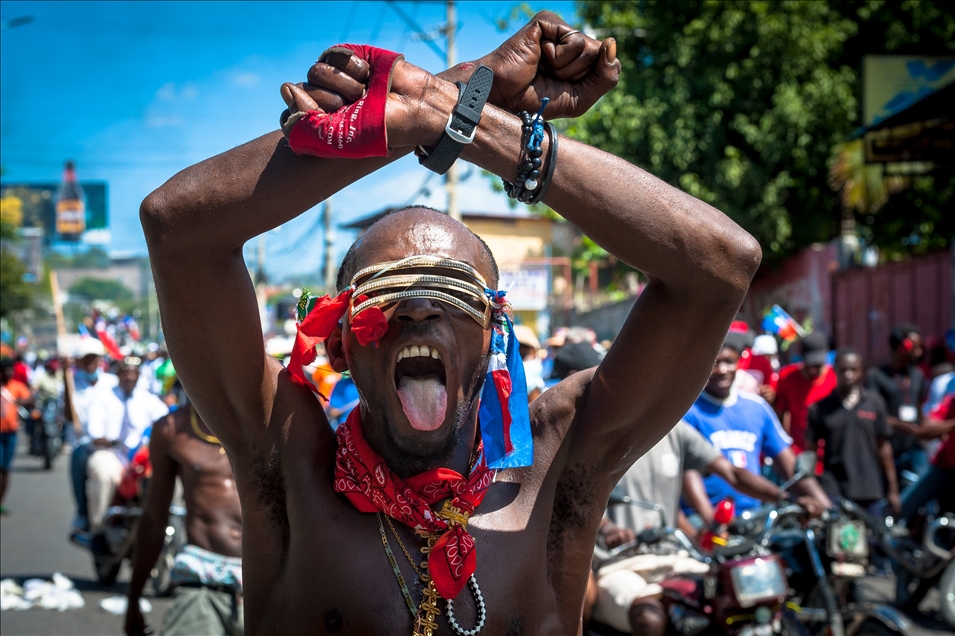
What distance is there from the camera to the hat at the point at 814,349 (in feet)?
29.8

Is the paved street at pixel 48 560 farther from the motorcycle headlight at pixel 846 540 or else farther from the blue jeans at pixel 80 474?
the motorcycle headlight at pixel 846 540

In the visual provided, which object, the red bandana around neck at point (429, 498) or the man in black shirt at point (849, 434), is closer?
the red bandana around neck at point (429, 498)

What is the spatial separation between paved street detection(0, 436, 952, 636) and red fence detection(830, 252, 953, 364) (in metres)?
5.89

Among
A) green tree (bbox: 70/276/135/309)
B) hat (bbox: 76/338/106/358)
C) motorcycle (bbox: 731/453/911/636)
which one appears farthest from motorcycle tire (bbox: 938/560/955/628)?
green tree (bbox: 70/276/135/309)

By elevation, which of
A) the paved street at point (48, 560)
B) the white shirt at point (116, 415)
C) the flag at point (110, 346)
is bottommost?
the paved street at point (48, 560)

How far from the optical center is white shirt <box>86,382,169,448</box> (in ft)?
35.8

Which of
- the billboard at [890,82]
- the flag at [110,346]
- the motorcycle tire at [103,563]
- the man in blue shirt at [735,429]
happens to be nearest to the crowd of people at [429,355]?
the man in blue shirt at [735,429]

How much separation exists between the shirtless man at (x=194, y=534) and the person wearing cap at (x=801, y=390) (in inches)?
220

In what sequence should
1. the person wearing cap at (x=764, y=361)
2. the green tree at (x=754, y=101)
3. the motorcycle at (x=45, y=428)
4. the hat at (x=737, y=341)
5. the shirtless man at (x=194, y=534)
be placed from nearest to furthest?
the shirtless man at (x=194, y=534) < the hat at (x=737, y=341) < the person wearing cap at (x=764, y=361) < the green tree at (x=754, y=101) < the motorcycle at (x=45, y=428)

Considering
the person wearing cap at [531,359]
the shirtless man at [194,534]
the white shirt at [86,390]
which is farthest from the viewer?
the white shirt at [86,390]

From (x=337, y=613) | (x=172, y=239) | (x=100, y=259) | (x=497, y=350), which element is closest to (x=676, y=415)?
(x=497, y=350)

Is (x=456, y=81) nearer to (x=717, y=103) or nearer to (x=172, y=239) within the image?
(x=172, y=239)

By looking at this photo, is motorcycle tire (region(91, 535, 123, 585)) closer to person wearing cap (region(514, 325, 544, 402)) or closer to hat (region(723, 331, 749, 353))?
person wearing cap (region(514, 325, 544, 402))

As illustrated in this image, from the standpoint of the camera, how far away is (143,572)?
5.00 metres
